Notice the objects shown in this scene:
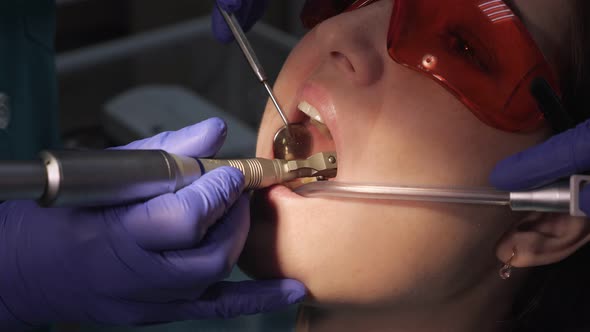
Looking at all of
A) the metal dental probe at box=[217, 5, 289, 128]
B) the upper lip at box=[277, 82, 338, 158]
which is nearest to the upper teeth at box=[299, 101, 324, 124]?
the upper lip at box=[277, 82, 338, 158]

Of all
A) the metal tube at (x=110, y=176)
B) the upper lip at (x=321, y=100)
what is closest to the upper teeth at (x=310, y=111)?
the upper lip at (x=321, y=100)

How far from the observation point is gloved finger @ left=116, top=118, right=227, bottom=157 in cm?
110

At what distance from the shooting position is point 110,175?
0.91 metres

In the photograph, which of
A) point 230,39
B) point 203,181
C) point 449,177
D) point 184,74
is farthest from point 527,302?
point 184,74

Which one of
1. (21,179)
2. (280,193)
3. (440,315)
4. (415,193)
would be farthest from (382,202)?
(21,179)

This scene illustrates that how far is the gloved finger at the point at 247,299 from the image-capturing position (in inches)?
42.8

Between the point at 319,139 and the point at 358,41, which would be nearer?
the point at 358,41

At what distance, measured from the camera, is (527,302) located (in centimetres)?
→ 126

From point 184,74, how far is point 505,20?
1.59 metres

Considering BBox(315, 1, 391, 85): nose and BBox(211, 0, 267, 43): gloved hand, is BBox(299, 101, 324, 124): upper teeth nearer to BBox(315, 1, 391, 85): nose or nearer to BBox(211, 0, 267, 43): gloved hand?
BBox(315, 1, 391, 85): nose

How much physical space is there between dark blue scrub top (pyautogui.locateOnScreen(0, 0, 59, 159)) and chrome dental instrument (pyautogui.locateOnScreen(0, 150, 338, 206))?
608mm

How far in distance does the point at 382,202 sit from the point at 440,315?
27 cm

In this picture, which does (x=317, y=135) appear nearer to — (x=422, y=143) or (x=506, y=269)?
(x=422, y=143)

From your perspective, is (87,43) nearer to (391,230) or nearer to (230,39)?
(230,39)
